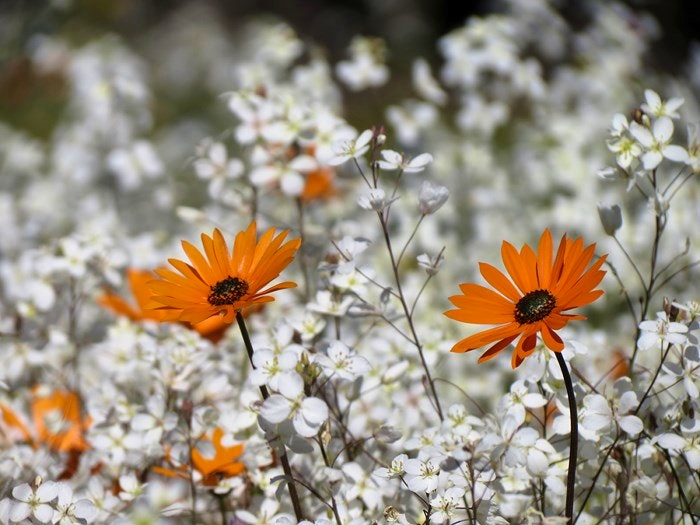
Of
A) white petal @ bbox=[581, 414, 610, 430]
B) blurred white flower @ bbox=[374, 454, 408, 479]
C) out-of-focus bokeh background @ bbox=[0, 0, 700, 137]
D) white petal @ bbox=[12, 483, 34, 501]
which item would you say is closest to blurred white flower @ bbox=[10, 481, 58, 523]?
white petal @ bbox=[12, 483, 34, 501]

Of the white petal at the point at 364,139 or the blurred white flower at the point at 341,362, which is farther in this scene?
the white petal at the point at 364,139

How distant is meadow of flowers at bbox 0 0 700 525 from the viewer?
93 centimetres

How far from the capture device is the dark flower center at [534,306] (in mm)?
884

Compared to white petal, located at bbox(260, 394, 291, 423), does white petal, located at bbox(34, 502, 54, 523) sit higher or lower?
lower

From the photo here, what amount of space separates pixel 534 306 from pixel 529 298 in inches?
0.7

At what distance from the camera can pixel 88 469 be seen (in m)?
1.25

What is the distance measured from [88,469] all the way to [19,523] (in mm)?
289

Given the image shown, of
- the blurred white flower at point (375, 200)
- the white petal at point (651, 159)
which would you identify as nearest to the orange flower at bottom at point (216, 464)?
the blurred white flower at point (375, 200)

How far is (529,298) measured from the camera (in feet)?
3.01

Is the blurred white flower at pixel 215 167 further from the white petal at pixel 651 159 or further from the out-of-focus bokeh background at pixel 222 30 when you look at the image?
the out-of-focus bokeh background at pixel 222 30

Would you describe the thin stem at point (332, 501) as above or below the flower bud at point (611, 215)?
below

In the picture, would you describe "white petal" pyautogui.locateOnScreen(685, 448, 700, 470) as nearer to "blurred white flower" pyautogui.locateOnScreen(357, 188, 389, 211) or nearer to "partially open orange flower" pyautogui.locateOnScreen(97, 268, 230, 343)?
"blurred white flower" pyautogui.locateOnScreen(357, 188, 389, 211)

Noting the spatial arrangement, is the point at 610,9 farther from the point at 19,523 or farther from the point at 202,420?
the point at 19,523

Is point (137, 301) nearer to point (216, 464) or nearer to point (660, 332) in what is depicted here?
point (216, 464)
